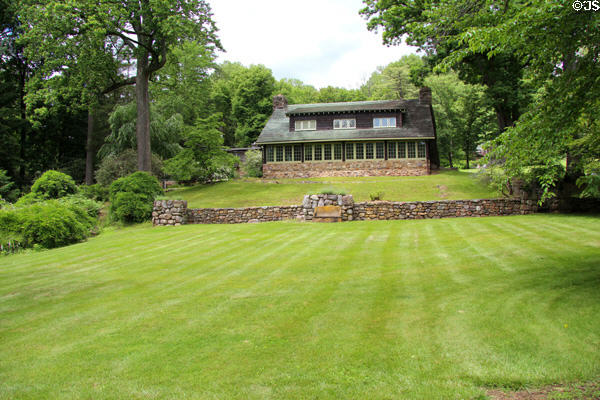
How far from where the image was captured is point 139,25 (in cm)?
2444

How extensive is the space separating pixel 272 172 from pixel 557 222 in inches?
1036

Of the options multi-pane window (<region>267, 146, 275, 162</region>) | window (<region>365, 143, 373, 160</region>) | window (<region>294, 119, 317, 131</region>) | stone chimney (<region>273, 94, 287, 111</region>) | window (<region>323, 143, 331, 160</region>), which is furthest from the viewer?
stone chimney (<region>273, 94, 287, 111</region>)

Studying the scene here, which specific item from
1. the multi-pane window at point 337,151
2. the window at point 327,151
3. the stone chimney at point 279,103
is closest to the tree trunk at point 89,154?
the stone chimney at point 279,103

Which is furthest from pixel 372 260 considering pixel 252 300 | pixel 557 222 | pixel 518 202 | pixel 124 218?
pixel 124 218

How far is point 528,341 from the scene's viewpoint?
430cm

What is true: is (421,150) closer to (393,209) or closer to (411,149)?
(411,149)

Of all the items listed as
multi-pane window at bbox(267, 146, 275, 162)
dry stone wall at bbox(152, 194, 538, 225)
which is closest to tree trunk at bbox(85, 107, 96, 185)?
multi-pane window at bbox(267, 146, 275, 162)

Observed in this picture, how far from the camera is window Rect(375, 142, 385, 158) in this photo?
34.6 metres

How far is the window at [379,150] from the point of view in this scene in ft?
114

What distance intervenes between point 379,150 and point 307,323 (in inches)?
1222

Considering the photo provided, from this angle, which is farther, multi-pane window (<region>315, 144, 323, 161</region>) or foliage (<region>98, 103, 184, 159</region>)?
multi-pane window (<region>315, 144, 323, 161</region>)

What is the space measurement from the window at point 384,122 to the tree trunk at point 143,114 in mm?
19536

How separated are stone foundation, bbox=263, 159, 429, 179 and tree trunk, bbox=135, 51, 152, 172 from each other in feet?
42.7

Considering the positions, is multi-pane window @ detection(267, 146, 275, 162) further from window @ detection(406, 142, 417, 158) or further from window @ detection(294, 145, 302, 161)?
window @ detection(406, 142, 417, 158)
